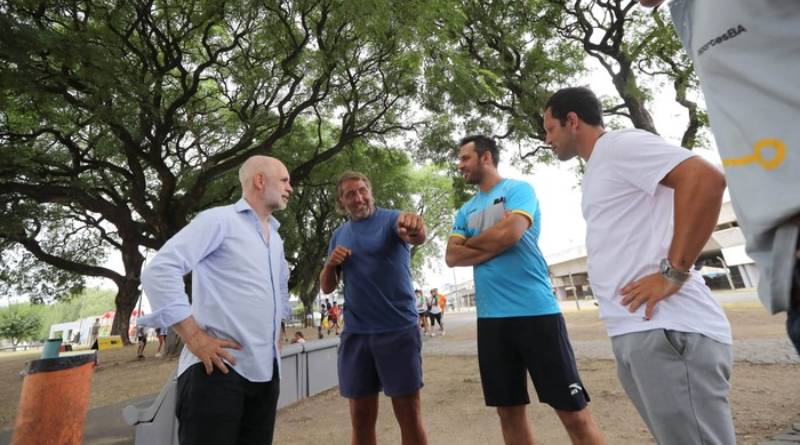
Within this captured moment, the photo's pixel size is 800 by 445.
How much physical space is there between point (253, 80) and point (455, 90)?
541 centimetres

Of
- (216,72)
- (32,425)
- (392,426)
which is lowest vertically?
(392,426)

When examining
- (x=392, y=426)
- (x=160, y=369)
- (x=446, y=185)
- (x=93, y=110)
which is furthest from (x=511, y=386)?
(x=446, y=185)

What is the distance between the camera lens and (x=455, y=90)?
9.04 m

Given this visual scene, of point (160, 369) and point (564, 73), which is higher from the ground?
point (564, 73)

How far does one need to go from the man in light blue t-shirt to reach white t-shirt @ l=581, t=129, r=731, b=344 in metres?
0.70

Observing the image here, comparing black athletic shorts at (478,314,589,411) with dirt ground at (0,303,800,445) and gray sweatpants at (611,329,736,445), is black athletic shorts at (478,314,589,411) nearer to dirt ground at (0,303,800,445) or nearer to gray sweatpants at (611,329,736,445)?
gray sweatpants at (611,329,736,445)

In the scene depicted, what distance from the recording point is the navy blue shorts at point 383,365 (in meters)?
2.68

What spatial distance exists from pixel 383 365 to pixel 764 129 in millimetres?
2355

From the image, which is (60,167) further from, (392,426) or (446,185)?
(446,185)

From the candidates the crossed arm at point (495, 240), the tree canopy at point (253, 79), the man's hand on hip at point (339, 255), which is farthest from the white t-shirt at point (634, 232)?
the tree canopy at point (253, 79)

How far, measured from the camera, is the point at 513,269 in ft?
8.34

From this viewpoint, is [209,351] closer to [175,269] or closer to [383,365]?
[175,269]

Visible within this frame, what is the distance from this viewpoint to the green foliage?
5131 cm

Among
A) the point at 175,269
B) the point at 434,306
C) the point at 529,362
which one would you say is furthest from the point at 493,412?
the point at 434,306
